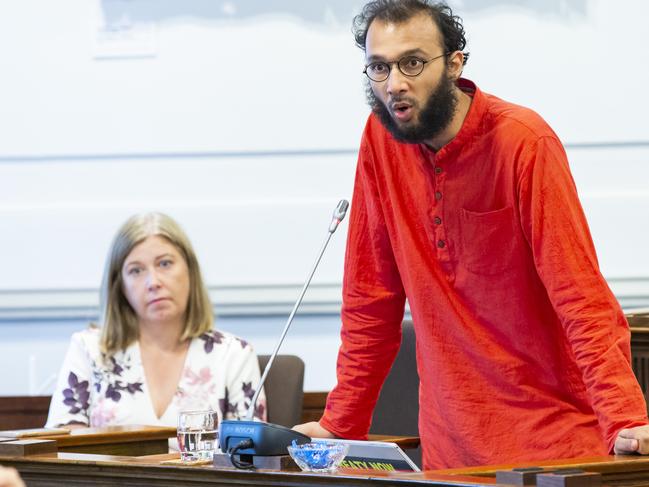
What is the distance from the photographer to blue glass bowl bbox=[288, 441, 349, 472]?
1760 millimetres

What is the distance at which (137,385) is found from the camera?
127 inches

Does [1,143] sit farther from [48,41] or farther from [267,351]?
[267,351]

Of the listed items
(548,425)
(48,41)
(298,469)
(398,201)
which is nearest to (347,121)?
(48,41)

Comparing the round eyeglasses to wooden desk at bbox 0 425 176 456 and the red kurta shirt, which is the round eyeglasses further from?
wooden desk at bbox 0 425 176 456

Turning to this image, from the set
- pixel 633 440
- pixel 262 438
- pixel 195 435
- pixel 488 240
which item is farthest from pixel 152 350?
pixel 633 440

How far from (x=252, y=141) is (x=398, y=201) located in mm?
1784

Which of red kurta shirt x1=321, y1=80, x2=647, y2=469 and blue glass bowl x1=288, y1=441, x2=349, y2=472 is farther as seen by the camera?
red kurta shirt x1=321, y1=80, x2=647, y2=469

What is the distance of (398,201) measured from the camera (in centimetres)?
233

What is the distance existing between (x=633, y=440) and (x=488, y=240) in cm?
51

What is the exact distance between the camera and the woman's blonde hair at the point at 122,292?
10.9 feet

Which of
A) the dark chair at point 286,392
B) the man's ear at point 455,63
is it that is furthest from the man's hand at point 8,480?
the dark chair at point 286,392

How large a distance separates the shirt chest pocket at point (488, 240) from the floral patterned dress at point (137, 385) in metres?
1.13

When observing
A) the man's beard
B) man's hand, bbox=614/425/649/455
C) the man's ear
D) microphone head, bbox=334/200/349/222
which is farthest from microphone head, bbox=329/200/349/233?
man's hand, bbox=614/425/649/455

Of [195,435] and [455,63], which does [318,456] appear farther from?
[455,63]
